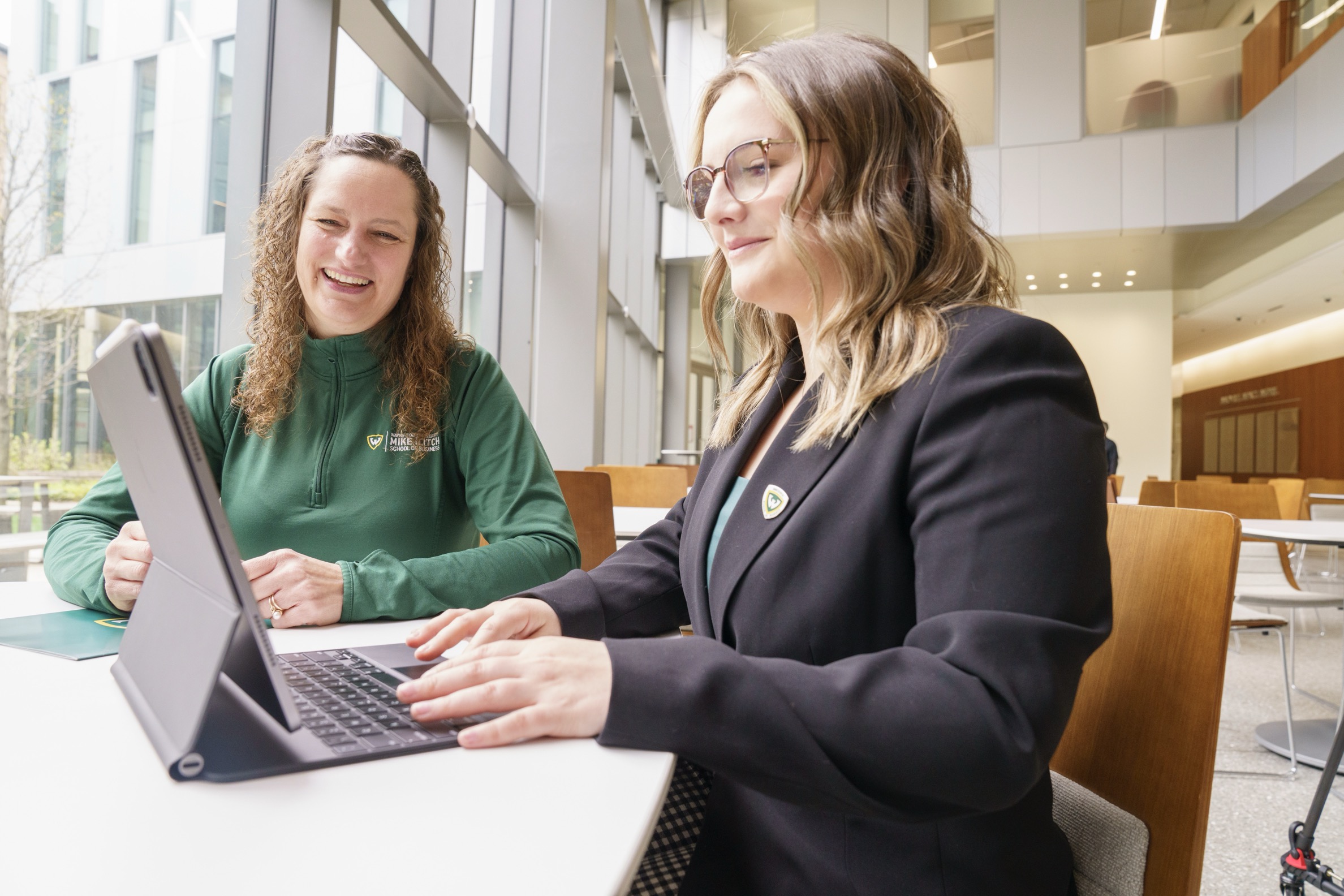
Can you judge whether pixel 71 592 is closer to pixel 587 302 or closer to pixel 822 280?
pixel 822 280

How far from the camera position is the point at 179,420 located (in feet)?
1.57

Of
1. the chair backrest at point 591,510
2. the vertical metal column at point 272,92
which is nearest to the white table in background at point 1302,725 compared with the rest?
the chair backrest at point 591,510

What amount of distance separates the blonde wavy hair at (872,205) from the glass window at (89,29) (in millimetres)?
1689

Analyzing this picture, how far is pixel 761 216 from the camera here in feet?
3.16

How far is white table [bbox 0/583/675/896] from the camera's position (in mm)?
420

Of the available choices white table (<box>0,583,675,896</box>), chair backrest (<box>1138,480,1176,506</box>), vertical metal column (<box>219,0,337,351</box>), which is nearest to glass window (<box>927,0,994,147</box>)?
chair backrest (<box>1138,480,1176,506</box>)

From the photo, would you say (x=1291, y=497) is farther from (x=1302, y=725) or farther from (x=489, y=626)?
(x=489, y=626)

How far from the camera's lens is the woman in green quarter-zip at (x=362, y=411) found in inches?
51.5

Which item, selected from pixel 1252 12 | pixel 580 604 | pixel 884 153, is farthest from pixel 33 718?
pixel 1252 12

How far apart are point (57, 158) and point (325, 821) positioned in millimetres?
1904

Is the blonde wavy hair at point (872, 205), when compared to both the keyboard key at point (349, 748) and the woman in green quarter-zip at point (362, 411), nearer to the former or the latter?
the keyboard key at point (349, 748)

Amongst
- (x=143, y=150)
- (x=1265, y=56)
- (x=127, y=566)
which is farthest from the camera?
(x=1265, y=56)

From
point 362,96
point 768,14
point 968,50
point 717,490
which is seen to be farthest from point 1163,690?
point 768,14

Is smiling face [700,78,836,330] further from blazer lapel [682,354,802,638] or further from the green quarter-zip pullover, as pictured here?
Result: the green quarter-zip pullover
